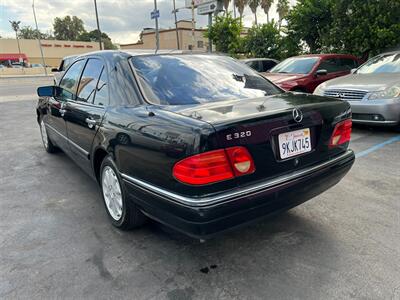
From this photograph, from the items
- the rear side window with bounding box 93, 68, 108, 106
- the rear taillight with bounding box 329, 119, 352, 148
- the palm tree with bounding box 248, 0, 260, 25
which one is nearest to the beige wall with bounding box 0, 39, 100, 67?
the palm tree with bounding box 248, 0, 260, 25

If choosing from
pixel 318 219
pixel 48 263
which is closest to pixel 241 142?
pixel 318 219

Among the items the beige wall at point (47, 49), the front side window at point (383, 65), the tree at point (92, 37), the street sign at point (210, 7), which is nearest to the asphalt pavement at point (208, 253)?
the front side window at point (383, 65)

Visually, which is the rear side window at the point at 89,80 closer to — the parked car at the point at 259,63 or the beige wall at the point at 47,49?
the parked car at the point at 259,63

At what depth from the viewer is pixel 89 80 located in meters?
3.44

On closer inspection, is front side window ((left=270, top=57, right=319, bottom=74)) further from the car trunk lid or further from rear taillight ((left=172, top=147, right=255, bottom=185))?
rear taillight ((left=172, top=147, right=255, bottom=185))

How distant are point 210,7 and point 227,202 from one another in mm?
17752

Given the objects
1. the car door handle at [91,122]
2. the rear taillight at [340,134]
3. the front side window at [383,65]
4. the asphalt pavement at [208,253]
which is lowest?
the asphalt pavement at [208,253]

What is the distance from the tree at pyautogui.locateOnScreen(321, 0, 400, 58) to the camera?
37.6 ft

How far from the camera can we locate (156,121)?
7.34 feet

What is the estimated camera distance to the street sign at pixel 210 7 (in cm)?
1739

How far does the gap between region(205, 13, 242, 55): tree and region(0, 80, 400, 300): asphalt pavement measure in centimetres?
1518

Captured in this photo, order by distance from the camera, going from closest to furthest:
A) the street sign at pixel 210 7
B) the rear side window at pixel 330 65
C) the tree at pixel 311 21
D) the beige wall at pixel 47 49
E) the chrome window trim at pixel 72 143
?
the chrome window trim at pixel 72 143, the rear side window at pixel 330 65, the tree at pixel 311 21, the street sign at pixel 210 7, the beige wall at pixel 47 49

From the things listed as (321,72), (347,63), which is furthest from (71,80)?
(347,63)

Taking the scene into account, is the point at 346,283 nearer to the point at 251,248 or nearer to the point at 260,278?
the point at 260,278
